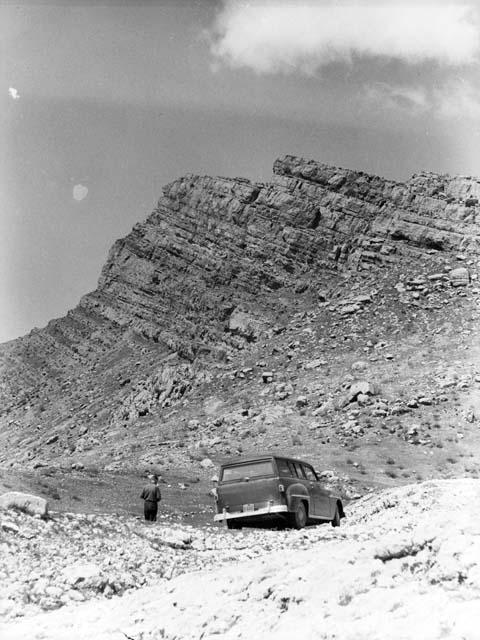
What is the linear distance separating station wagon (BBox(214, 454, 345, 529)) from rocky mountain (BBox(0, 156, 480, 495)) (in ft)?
35.6

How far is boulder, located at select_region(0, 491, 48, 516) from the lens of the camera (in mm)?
12938

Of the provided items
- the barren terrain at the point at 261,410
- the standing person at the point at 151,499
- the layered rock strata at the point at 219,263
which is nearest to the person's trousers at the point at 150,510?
the standing person at the point at 151,499

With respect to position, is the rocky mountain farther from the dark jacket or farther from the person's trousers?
the dark jacket

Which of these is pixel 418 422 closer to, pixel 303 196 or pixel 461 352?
pixel 461 352

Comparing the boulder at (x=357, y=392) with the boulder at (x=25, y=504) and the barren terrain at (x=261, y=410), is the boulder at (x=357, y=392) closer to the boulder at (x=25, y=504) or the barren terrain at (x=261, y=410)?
the barren terrain at (x=261, y=410)

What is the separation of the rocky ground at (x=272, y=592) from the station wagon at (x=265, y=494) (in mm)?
3036

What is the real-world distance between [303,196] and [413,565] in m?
52.1

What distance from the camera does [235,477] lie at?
47.5 feet

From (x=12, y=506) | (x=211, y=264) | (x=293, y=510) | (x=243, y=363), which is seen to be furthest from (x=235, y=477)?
(x=211, y=264)

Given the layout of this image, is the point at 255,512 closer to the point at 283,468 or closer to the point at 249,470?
the point at 249,470

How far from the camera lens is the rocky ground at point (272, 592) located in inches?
207

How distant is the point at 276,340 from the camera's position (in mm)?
46031

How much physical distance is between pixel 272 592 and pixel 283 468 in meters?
7.91

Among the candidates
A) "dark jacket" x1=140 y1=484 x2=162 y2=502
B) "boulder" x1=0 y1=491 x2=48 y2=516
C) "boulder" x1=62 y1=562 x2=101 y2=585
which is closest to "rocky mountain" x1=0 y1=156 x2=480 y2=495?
"dark jacket" x1=140 y1=484 x2=162 y2=502
